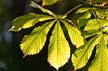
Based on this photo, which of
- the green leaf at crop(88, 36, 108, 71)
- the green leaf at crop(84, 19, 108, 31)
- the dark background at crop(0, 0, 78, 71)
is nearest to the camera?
the green leaf at crop(88, 36, 108, 71)

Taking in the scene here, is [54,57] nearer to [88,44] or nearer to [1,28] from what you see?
[88,44]

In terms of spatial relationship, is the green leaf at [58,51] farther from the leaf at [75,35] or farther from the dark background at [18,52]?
the dark background at [18,52]

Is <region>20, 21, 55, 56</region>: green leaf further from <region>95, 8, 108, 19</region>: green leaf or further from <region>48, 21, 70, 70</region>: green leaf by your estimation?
<region>95, 8, 108, 19</region>: green leaf

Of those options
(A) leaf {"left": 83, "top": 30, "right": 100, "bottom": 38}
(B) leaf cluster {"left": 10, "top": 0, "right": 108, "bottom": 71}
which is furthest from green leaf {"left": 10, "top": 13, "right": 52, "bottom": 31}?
(A) leaf {"left": 83, "top": 30, "right": 100, "bottom": 38}

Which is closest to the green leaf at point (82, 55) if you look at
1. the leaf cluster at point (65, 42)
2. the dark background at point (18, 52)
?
the leaf cluster at point (65, 42)

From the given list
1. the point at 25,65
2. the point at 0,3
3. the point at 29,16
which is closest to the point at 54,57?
the point at 29,16
